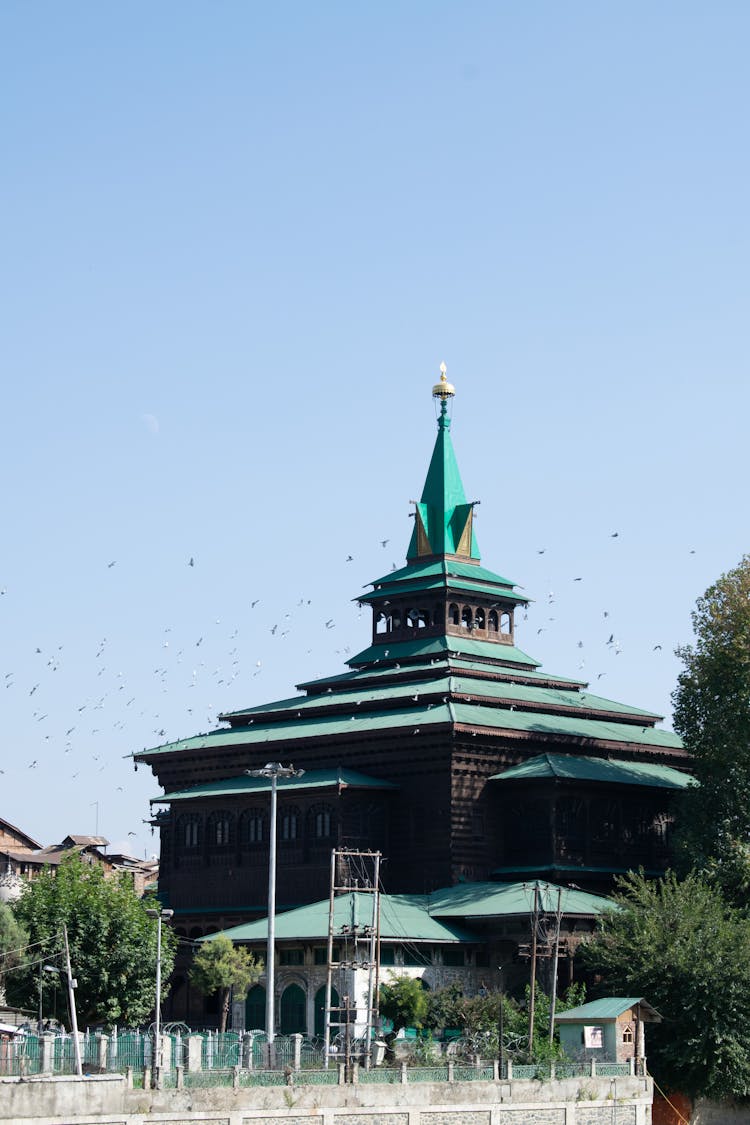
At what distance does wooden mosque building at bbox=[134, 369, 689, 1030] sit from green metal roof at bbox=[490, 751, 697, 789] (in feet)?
0.49

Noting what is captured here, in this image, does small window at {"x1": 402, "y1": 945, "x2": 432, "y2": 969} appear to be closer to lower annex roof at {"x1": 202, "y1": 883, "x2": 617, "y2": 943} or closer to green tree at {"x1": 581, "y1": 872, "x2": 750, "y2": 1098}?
lower annex roof at {"x1": 202, "y1": 883, "x2": 617, "y2": 943}

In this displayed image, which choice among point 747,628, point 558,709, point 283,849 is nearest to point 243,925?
point 283,849

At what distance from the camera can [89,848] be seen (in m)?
149

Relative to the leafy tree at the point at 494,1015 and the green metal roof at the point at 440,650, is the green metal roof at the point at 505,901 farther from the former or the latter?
the green metal roof at the point at 440,650

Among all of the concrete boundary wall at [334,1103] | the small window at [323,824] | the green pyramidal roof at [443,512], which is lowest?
the concrete boundary wall at [334,1103]

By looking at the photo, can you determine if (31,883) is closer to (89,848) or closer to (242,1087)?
(242,1087)

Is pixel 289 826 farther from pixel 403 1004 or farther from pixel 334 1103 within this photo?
pixel 334 1103

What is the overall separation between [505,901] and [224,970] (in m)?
11.6

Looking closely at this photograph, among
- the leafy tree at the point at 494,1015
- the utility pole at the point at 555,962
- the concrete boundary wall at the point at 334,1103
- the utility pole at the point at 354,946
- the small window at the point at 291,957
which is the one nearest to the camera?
the concrete boundary wall at the point at 334,1103

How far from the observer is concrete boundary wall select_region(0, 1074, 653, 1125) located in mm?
51969

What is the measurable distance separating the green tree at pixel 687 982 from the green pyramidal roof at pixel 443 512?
29485 mm

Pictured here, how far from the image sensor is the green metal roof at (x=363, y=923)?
74.2 meters

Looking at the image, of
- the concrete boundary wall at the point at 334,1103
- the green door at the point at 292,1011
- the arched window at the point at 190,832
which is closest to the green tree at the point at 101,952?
the green door at the point at 292,1011

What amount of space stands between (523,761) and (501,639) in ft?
43.1
